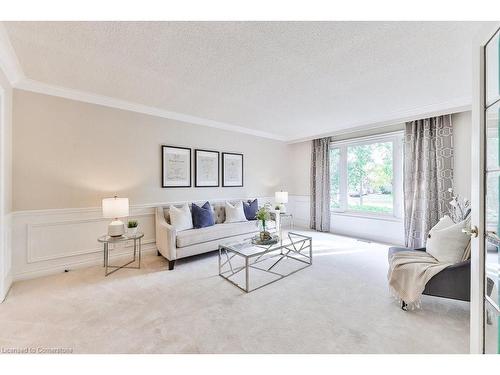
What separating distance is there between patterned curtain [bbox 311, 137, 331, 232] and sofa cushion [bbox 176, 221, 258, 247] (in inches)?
79.4

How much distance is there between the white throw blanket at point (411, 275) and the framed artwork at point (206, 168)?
10.5ft

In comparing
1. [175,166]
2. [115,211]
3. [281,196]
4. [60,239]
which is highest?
[175,166]

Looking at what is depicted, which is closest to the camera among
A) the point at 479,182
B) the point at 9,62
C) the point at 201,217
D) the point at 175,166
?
the point at 479,182

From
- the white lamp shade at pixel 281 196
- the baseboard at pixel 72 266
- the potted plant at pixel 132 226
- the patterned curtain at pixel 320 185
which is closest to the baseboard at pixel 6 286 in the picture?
the baseboard at pixel 72 266

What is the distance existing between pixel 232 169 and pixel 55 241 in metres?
3.04

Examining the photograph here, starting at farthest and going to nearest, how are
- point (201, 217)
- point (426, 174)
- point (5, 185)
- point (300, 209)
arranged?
point (300, 209) < point (426, 174) < point (201, 217) < point (5, 185)

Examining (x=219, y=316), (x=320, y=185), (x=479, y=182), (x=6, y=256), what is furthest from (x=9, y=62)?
(x=320, y=185)

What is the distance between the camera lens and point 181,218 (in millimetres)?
3273

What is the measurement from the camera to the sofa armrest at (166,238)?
2.86 meters

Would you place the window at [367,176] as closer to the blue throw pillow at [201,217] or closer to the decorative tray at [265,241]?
the decorative tray at [265,241]

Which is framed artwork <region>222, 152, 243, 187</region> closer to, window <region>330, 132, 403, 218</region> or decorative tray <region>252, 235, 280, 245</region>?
decorative tray <region>252, 235, 280, 245</region>

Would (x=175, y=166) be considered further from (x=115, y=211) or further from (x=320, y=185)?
(x=320, y=185)
